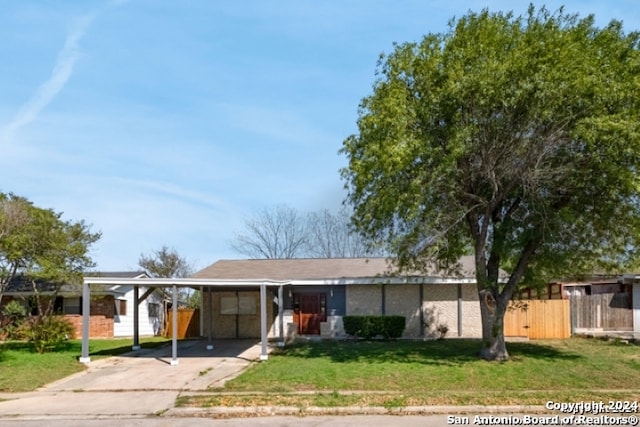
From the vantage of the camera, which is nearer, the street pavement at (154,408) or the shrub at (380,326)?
the street pavement at (154,408)

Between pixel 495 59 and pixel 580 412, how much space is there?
27.2 ft

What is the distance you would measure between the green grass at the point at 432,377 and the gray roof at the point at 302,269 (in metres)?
7.25

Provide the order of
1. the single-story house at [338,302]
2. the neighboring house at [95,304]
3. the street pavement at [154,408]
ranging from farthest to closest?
1. the neighboring house at [95,304]
2. the single-story house at [338,302]
3. the street pavement at [154,408]

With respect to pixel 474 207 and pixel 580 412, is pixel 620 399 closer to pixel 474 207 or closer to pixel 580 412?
pixel 580 412

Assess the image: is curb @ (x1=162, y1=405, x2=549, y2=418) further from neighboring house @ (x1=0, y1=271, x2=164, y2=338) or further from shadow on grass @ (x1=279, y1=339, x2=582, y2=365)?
neighboring house @ (x1=0, y1=271, x2=164, y2=338)

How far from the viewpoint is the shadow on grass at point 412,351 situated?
17.6 meters

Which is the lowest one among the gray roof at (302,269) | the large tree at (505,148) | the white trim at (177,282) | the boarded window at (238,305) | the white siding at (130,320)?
the white siding at (130,320)

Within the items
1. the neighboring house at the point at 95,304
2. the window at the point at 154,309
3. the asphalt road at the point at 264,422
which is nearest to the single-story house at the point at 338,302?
the neighboring house at the point at 95,304

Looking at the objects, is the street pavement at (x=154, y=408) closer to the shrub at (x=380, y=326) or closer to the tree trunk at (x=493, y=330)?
the tree trunk at (x=493, y=330)

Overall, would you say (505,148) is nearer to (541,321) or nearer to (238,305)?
(541,321)

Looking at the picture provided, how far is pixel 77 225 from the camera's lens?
23.7 m

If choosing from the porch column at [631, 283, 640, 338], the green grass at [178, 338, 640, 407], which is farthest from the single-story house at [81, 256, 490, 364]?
the porch column at [631, 283, 640, 338]

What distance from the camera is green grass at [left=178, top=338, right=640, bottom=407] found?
492 inches

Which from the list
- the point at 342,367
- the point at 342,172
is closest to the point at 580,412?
the point at 342,367
